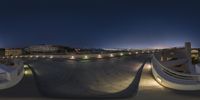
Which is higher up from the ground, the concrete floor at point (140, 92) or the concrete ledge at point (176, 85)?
the concrete ledge at point (176, 85)

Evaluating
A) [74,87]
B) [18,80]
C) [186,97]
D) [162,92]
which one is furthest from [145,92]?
[18,80]

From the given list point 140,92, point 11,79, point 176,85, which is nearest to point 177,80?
point 176,85

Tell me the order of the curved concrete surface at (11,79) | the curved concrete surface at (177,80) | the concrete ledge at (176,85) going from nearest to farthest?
the concrete ledge at (176,85) < the curved concrete surface at (177,80) < the curved concrete surface at (11,79)

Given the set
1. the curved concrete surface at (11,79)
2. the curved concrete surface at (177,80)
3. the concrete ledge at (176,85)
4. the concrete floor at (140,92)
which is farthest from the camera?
the curved concrete surface at (11,79)

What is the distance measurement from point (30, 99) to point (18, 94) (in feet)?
11.3

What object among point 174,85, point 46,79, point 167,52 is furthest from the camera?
point 167,52

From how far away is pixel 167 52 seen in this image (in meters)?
87.3

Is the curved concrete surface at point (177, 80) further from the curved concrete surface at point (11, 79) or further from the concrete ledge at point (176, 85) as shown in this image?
the curved concrete surface at point (11, 79)

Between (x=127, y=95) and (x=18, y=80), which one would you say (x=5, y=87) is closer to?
(x=18, y=80)

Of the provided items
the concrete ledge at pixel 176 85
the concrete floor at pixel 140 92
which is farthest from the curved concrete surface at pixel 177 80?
the concrete floor at pixel 140 92

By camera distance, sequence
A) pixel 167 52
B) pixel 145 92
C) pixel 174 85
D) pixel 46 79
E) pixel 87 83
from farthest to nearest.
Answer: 1. pixel 167 52
2. pixel 46 79
3. pixel 87 83
4. pixel 174 85
5. pixel 145 92

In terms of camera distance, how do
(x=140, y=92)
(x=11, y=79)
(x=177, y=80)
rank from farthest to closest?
(x=11, y=79) → (x=177, y=80) → (x=140, y=92)

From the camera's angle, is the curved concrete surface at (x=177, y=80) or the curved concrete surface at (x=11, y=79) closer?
the curved concrete surface at (x=177, y=80)

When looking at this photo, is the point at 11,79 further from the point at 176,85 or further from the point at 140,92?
the point at 176,85
